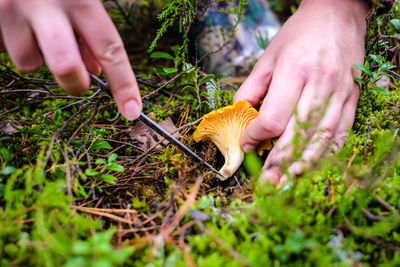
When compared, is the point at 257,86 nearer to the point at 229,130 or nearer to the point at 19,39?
the point at 229,130

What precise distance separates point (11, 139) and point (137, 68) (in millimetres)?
1913

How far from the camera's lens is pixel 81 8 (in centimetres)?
159

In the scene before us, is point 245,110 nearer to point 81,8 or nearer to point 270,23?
point 81,8

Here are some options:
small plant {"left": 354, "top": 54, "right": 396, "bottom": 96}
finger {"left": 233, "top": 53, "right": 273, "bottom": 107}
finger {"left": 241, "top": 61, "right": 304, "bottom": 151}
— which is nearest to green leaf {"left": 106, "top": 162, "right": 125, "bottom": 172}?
finger {"left": 241, "top": 61, "right": 304, "bottom": 151}

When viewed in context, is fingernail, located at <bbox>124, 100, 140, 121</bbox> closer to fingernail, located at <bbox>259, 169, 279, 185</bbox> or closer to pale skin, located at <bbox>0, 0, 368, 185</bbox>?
pale skin, located at <bbox>0, 0, 368, 185</bbox>

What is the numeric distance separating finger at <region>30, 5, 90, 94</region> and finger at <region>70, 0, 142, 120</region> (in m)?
0.12

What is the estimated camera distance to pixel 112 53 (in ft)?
5.68

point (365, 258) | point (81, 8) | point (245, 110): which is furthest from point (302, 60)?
point (81, 8)

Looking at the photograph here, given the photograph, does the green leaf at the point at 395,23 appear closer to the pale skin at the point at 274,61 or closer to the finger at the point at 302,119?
the pale skin at the point at 274,61

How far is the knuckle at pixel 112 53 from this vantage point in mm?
1709

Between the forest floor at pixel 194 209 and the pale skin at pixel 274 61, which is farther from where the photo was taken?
the pale skin at pixel 274 61

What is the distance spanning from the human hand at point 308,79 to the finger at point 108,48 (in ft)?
3.37

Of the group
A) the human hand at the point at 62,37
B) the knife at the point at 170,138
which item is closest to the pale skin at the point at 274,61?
the human hand at the point at 62,37

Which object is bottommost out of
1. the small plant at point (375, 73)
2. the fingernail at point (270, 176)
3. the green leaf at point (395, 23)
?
the fingernail at point (270, 176)
